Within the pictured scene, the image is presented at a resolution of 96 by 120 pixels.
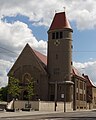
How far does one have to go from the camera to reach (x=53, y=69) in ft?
291

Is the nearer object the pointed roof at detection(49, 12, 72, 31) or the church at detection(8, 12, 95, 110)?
the church at detection(8, 12, 95, 110)

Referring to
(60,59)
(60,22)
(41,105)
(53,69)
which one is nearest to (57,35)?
(60,22)

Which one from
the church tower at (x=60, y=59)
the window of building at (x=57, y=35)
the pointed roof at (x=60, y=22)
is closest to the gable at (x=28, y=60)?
the church tower at (x=60, y=59)

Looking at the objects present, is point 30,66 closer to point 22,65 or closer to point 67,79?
point 22,65

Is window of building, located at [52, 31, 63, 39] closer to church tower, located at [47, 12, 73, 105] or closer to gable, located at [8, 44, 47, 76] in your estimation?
church tower, located at [47, 12, 73, 105]

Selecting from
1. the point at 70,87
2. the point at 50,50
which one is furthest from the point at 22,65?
the point at 70,87

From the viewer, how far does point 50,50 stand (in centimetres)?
9044

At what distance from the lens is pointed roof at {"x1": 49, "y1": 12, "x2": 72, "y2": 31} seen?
3563 inches

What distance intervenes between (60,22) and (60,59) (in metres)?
11.3

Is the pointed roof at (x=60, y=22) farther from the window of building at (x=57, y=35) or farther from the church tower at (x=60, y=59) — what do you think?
the window of building at (x=57, y=35)

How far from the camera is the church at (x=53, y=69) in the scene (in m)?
86.6

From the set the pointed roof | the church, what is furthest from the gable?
the pointed roof

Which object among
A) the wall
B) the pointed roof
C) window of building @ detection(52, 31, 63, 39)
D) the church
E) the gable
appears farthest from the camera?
the pointed roof

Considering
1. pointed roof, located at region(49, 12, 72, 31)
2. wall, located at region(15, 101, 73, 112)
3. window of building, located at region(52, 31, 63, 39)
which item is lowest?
wall, located at region(15, 101, 73, 112)
